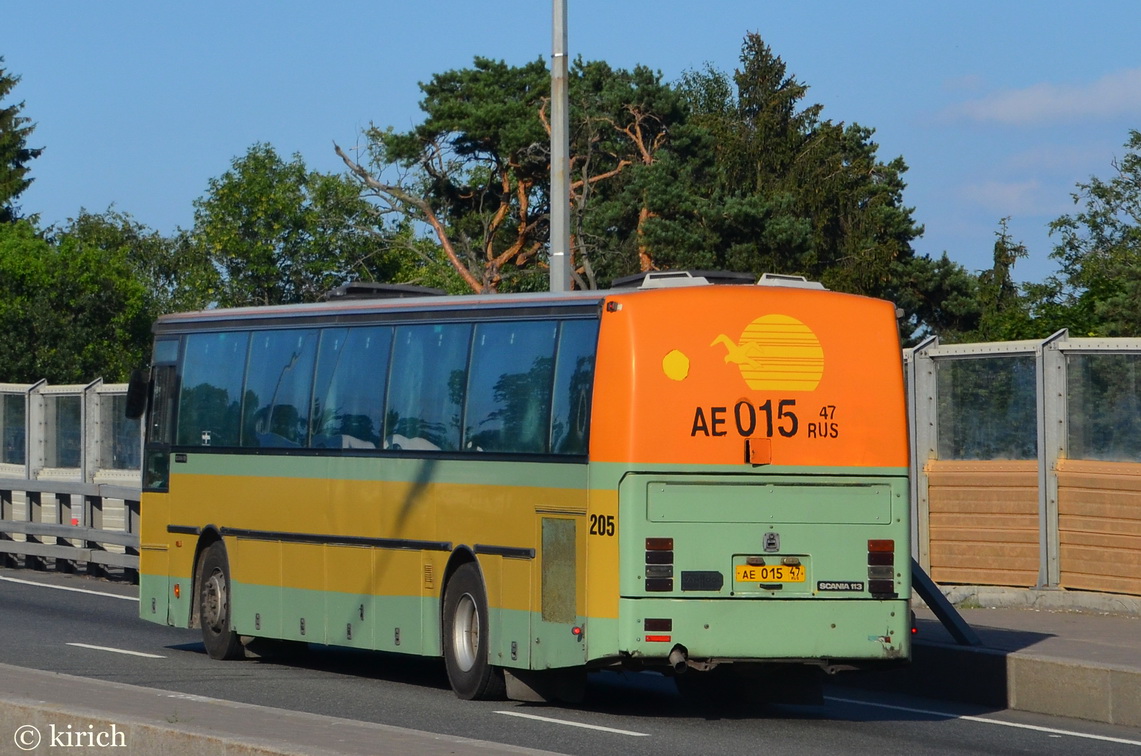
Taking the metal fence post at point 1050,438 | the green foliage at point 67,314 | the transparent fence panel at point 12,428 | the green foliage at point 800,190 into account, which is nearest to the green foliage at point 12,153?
the green foliage at point 67,314

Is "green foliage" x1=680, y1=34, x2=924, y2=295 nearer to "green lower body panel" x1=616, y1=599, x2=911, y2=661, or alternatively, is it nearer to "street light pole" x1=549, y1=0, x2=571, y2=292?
"street light pole" x1=549, y1=0, x2=571, y2=292

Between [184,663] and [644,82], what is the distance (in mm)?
54079

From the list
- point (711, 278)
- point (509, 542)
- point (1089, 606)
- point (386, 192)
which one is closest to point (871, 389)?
point (711, 278)

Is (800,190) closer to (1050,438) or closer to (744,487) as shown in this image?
(1050,438)

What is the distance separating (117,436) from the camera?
28984mm

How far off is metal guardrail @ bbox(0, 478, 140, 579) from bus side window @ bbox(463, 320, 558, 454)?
38.0ft

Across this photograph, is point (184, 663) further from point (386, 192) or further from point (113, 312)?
point (113, 312)

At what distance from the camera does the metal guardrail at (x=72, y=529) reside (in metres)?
25.6

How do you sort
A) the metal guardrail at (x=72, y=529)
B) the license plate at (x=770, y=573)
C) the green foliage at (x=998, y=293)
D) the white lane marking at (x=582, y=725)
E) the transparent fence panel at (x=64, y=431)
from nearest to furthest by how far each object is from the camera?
the white lane marking at (x=582, y=725) → the license plate at (x=770, y=573) → the metal guardrail at (x=72, y=529) → the transparent fence panel at (x=64, y=431) → the green foliage at (x=998, y=293)

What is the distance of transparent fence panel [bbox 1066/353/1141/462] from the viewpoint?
1834cm

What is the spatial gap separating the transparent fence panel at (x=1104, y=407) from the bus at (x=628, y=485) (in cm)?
540

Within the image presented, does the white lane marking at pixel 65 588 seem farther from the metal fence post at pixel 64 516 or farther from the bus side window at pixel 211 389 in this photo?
the bus side window at pixel 211 389

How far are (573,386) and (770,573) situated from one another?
1887 millimetres

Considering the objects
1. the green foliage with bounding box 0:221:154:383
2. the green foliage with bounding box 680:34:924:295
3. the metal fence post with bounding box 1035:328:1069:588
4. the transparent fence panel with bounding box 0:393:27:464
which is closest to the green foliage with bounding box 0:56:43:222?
the green foliage with bounding box 0:221:154:383
